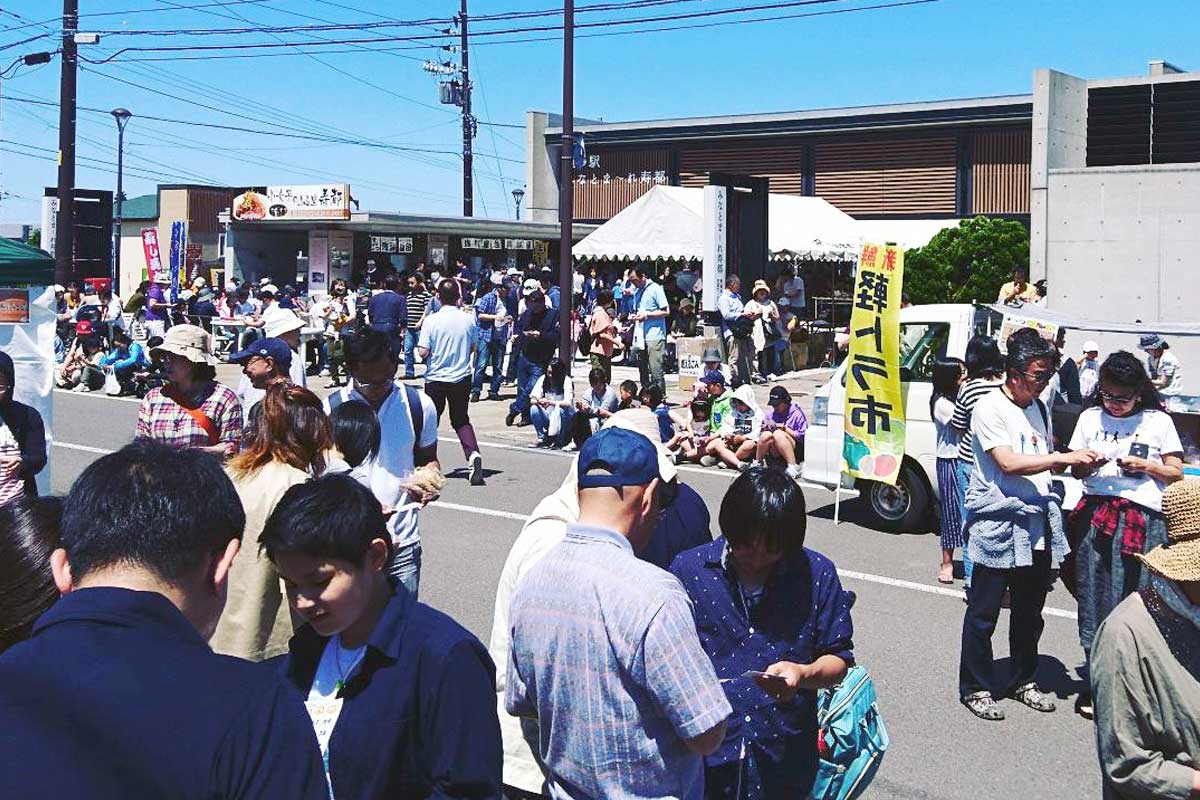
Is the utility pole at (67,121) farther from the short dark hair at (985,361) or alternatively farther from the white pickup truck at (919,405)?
the short dark hair at (985,361)

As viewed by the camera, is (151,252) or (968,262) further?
(151,252)

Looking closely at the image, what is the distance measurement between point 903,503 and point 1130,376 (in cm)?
464

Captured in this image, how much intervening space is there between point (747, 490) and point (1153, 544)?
307 centimetres

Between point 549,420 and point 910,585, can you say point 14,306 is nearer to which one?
point 910,585

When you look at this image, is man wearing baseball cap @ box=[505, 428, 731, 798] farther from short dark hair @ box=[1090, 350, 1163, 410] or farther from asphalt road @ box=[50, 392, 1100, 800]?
short dark hair @ box=[1090, 350, 1163, 410]

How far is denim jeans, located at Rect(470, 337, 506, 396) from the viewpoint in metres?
19.5

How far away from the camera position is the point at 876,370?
1023cm

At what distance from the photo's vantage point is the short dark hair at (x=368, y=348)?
599 centimetres

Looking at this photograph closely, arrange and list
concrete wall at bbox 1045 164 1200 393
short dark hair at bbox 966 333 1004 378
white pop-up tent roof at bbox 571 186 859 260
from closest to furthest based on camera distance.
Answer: short dark hair at bbox 966 333 1004 378 < concrete wall at bbox 1045 164 1200 393 < white pop-up tent roof at bbox 571 186 859 260

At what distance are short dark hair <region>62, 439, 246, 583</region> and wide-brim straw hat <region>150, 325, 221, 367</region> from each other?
3.75 metres

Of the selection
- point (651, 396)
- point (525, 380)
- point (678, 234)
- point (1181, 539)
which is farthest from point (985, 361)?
point (678, 234)

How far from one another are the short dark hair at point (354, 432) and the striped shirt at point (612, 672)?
2121 millimetres

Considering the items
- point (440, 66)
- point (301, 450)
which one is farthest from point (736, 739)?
point (440, 66)

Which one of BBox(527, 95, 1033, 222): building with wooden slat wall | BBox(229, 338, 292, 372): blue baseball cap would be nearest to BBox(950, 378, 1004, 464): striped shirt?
BBox(229, 338, 292, 372): blue baseball cap
